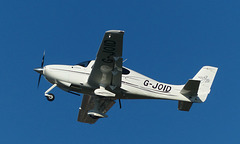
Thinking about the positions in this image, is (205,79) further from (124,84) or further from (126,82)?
(124,84)

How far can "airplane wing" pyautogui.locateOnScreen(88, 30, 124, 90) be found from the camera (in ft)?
48.3

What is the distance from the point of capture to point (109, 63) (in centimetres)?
1619

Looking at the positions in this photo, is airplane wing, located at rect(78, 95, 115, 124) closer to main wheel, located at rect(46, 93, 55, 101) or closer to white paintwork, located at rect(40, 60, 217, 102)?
white paintwork, located at rect(40, 60, 217, 102)

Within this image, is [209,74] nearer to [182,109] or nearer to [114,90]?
[182,109]

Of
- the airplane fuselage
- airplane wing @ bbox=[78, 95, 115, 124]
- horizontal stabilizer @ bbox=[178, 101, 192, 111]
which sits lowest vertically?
airplane wing @ bbox=[78, 95, 115, 124]

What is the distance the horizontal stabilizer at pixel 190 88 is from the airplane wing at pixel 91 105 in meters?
4.34

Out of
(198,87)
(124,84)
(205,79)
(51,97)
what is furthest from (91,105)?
(205,79)

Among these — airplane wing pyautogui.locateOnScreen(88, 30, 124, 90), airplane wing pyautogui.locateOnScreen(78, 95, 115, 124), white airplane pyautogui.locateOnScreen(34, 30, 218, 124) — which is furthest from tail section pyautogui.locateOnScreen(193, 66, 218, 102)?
airplane wing pyautogui.locateOnScreen(78, 95, 115, 124)

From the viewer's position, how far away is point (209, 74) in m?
19.1

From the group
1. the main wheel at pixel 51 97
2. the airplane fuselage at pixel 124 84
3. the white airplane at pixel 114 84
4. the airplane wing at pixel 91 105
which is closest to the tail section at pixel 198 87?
the white airplane at pixel 114 84

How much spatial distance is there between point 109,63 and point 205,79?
6.17m

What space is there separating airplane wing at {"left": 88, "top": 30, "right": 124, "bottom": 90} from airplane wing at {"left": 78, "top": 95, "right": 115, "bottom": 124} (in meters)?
2.21

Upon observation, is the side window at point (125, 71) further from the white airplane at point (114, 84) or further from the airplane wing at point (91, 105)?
the airplane wing at point (91, 105)

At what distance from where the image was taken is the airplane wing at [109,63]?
14.7m
